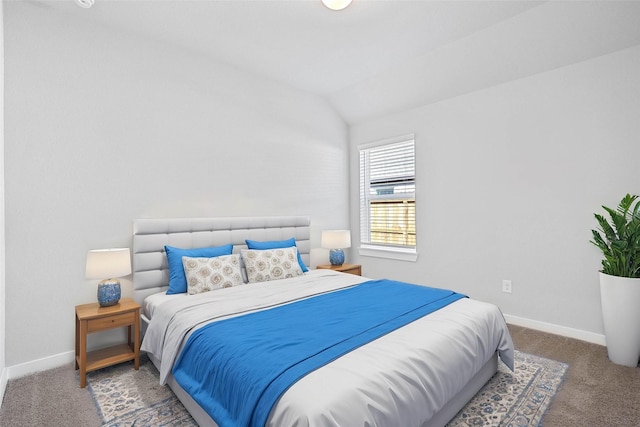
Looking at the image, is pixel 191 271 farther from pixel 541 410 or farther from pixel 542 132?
pixel 542 132

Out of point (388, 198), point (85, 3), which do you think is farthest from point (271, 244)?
point (85, 3)

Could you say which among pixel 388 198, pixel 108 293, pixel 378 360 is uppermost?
pixel 388 198

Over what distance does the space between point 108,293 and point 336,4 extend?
9.33 ft

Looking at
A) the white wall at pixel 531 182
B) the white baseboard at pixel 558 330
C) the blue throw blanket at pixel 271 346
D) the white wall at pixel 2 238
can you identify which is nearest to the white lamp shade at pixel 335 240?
the white wall at pixel 531 182

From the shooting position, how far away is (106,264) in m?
2.38

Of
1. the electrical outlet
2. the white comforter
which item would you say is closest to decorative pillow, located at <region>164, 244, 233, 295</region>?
the white comforter

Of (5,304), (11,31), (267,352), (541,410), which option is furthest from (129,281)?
(541,410)

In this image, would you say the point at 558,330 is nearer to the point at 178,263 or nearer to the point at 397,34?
the point at 397,34

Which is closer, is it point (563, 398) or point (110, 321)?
point (563, 398)

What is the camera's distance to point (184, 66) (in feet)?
10.4

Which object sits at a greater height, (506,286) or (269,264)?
(269,264)

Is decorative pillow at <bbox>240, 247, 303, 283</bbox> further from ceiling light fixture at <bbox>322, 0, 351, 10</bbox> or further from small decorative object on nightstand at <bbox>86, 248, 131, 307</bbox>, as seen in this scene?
ceiling light fixture at <bbox>322, 0, 351, 10</bbox>

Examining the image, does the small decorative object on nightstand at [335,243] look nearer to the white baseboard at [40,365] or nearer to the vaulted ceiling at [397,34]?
the vaulted ceiling at [397,34]

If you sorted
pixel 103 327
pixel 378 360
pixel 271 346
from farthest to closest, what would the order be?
1. pixel 103 327
2. pixel 271 346
3. pixel 378 360
